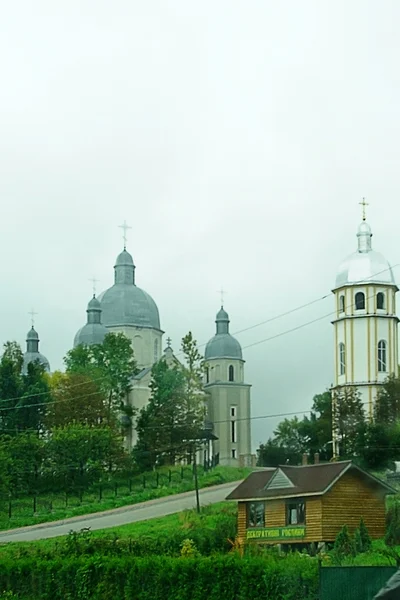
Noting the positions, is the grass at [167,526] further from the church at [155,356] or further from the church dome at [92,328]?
the church dome at [92,328]

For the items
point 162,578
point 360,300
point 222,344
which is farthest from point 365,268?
point 162,578

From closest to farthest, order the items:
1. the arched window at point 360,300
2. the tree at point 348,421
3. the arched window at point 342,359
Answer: the tree at point 348,421 < the arched window at point 360,300 < the arched window at point 342,359

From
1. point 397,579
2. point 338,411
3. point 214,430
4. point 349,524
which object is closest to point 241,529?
point 349,524

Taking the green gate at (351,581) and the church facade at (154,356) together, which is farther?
the church facade at (154,356)

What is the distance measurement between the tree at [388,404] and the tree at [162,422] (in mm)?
12871

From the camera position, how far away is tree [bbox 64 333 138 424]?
2999 inches

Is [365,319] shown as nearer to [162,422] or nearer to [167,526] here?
[162,422]

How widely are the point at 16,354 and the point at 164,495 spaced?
31783 millimetres

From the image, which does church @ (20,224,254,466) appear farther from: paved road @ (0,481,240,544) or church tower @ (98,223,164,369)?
paved road @ (0,481,240,544)

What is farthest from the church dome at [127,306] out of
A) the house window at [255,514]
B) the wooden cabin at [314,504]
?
the wooden cabin at [314,504]

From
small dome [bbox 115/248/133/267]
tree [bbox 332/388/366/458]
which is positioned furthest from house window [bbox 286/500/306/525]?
small dome [bbox 115/248/133/267]

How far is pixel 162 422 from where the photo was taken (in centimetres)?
7231

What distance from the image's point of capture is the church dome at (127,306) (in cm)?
9219

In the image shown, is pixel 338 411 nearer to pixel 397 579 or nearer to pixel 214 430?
pixel 214 430
